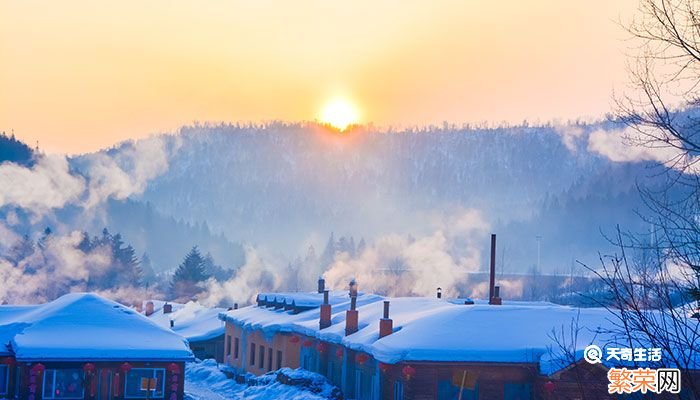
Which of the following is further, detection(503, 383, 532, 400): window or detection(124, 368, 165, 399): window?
detection(124, 368, 165, 399): window

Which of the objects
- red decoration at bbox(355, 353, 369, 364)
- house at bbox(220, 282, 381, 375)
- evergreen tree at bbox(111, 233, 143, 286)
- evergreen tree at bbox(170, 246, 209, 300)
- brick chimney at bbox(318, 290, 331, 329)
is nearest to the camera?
red decoration at bbox(355, 353, 369, 364)

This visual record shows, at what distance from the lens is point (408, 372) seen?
30.6 meters

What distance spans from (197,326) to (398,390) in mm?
40078

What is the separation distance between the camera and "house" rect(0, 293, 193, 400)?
35812 millimetres

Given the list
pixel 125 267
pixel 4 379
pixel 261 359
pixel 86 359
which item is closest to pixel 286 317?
pixel 261 359

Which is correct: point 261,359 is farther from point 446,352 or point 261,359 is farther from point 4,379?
point 446,352

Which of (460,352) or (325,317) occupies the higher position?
(460,352)

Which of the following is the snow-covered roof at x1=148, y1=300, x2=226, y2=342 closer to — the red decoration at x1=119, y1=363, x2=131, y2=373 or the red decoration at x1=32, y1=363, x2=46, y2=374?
the red decoration at x1=119, y1=363, x2=131, y2=373

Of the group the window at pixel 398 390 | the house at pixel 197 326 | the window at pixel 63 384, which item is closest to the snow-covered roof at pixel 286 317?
the house at pixel 197 326

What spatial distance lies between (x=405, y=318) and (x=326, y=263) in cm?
13469

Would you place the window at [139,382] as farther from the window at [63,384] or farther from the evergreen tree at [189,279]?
the evergreen tree at [189,279]

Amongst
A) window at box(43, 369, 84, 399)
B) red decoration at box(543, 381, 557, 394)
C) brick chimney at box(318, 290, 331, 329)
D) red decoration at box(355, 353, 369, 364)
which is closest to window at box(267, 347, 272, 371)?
brick chimney at box(318, 290, 331, 329)

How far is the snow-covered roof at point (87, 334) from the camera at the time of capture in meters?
36.0

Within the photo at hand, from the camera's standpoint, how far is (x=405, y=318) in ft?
125
